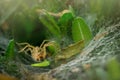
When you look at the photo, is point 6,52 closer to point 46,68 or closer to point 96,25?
point 46,68

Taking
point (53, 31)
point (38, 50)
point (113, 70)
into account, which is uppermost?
point (53, 31)

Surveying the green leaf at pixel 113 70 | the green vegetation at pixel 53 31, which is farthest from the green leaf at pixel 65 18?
the green leaf at pixel 113 70

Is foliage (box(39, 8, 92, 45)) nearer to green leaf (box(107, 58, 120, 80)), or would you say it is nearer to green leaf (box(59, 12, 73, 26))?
green leaf (box(59, 12, 73, 26))

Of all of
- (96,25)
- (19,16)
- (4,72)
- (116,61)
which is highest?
(19,16)

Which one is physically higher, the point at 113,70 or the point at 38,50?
the point at 38,50

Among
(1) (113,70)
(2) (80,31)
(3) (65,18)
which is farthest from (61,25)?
(1) (113,70)

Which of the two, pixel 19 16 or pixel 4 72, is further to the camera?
pixel 19 16

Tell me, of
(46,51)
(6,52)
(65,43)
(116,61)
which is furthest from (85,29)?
(116,61)

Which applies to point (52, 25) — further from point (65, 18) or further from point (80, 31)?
point (80, 31)
